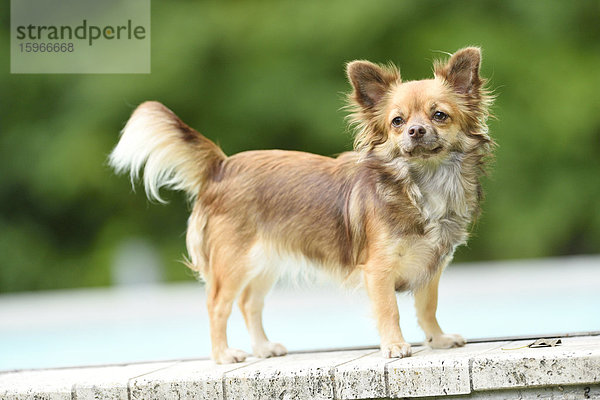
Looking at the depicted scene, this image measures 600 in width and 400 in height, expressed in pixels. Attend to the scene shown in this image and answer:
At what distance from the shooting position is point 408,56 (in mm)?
9898

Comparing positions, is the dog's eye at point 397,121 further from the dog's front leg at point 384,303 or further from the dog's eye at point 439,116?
the dog's front leg at point 384,303

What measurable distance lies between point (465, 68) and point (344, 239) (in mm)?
840

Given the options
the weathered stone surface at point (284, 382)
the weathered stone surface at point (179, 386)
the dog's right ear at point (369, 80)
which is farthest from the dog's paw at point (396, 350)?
the dog's right ear at point (369, 80)

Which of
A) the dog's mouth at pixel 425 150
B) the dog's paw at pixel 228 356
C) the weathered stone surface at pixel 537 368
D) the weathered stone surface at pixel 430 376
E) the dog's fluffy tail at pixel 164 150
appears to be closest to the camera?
the weathered stone surface at pixel 537 368

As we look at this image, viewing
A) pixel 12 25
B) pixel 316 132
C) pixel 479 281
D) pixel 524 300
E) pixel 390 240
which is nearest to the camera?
pixel 390 240

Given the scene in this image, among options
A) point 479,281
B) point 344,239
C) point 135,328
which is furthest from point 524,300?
point 344,239

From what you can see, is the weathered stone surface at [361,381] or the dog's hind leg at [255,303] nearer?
the weathered stone surface at [361,381]

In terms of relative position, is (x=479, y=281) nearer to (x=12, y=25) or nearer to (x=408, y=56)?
(x=408, y=56)

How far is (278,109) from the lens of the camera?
995 cm

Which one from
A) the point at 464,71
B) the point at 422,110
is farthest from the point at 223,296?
the point at 464,71

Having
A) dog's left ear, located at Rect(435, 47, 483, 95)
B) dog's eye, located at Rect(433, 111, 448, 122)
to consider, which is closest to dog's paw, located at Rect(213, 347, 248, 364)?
dog's eye, located at Rect(433, 111, 448, 122)

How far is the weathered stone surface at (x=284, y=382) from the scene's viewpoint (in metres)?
2.98

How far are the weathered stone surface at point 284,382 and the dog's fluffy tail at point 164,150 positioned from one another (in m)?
1.01

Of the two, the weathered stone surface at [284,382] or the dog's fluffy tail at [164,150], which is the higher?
the dog's fluffy tail at [164,150]
